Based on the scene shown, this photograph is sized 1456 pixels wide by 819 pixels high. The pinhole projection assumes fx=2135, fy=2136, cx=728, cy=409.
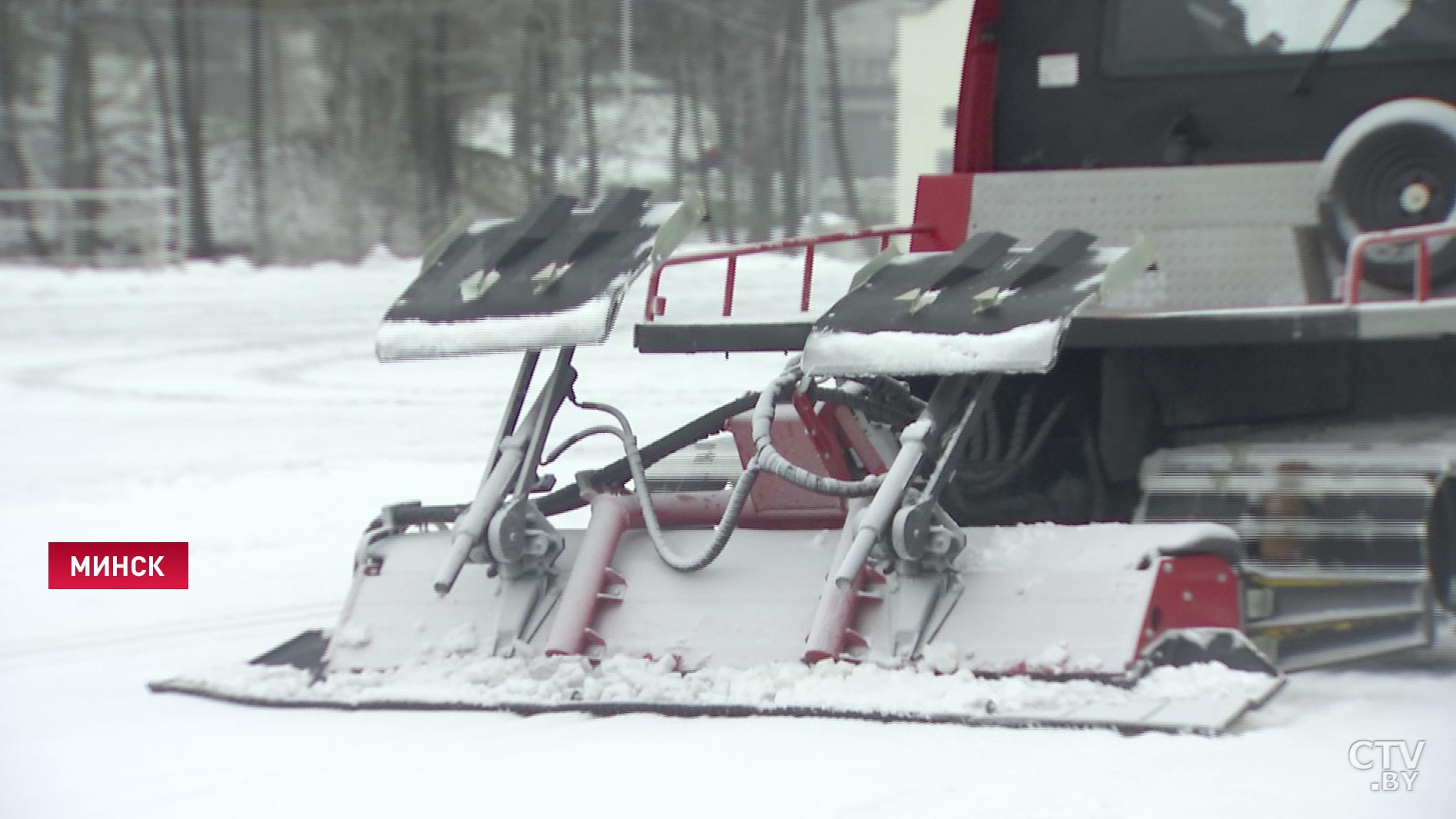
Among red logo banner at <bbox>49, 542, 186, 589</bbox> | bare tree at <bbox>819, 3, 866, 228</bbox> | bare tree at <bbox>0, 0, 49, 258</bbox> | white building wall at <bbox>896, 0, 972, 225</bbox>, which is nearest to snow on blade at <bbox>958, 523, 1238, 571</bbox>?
red logo banner at <bbox>49, 542, 186, 589</bbox>

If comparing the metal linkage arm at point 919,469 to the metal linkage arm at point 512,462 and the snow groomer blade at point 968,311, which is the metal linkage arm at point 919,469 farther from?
the metal linkage arm at point 512,462

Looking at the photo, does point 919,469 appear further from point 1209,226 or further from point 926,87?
point 926,87

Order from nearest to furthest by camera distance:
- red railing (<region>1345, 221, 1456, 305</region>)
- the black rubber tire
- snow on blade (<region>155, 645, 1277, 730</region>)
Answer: snow on blade (<region>155, 645, 1277, 730</region>) < red railing (<region>1345, 221, 1456, 305</region>) < the black rubber tire

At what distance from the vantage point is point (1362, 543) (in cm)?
549

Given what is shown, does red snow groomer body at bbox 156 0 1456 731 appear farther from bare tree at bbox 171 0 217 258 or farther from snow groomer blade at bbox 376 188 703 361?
bare tree at bbox 171 0 217 258

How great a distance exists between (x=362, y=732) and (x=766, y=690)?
966 millimetres

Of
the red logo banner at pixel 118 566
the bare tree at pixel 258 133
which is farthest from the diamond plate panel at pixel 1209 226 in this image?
the bare tree at pixel 258 133

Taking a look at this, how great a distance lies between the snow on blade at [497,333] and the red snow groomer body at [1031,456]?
13mm

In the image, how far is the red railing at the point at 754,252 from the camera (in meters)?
6.30

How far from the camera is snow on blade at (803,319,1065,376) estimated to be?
5.07 m

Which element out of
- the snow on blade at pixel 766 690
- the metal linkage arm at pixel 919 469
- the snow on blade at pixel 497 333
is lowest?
the snow on blade at pixel 766 690

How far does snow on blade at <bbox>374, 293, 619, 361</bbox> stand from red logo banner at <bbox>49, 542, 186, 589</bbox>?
2306 mm

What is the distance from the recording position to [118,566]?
27.0 feet

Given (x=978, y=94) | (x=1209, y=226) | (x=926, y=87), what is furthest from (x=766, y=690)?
(x=926, y=87)
